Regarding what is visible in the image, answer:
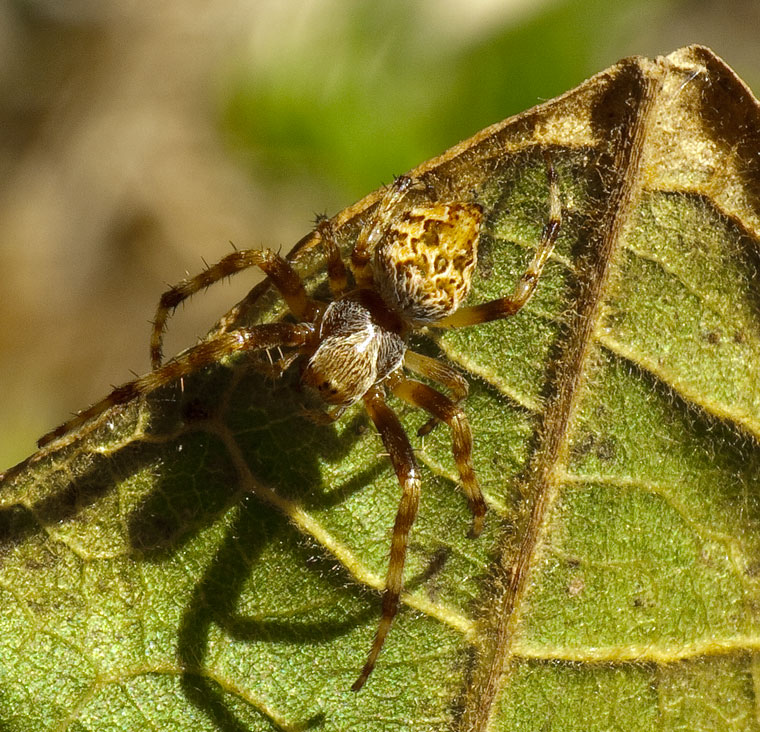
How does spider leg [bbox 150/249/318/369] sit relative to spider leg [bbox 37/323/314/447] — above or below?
above

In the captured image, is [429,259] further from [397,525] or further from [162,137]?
[162,137]

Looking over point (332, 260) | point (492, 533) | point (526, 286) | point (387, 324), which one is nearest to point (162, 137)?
point (387, 324)

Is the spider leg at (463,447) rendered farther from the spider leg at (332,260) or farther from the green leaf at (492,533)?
the spider leg at (332,260)

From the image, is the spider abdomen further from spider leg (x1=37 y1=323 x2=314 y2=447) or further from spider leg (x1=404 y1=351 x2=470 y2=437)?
spider leg (x1=37 y1=323 x2=314 y2=447)

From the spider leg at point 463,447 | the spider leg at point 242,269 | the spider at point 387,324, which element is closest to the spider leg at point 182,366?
the spider at point 387,324

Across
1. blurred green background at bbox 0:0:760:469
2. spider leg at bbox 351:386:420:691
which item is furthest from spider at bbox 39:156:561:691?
blurred green background at bbox 0:0:760:469
